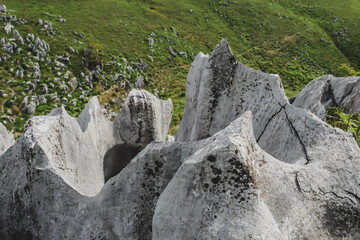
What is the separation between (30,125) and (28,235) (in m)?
3.94

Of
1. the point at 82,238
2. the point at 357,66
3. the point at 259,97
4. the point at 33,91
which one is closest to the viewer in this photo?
the point at 82,238

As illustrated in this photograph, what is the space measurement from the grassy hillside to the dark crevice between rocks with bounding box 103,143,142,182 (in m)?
17.2

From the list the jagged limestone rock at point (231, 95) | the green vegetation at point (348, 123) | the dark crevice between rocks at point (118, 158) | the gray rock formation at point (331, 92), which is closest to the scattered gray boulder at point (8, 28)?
the dark crevice between rocks at point (118, 158)

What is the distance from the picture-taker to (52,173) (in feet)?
28.8

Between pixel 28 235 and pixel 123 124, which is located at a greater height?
pixel 28 235

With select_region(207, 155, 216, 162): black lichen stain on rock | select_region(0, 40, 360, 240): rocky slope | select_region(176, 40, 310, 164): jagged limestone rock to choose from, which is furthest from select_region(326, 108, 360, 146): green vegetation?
select_region(207, 155, 216, 162): black lichen stain on rock

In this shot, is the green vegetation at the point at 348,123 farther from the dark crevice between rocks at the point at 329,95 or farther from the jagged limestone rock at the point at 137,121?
the dark crevice between rocks at the point at 329,95

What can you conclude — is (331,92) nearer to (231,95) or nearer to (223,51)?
(231,95)

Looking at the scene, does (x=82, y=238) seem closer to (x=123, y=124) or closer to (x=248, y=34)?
(x=123, y=124)

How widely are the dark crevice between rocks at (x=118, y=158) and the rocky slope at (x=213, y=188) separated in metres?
5.89

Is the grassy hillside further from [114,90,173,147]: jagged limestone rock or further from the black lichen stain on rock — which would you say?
the black lichen stain on rock

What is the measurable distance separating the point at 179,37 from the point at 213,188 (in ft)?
250

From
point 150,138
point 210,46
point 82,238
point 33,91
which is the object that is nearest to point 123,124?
point 150,138

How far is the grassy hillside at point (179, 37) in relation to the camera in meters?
48.2
